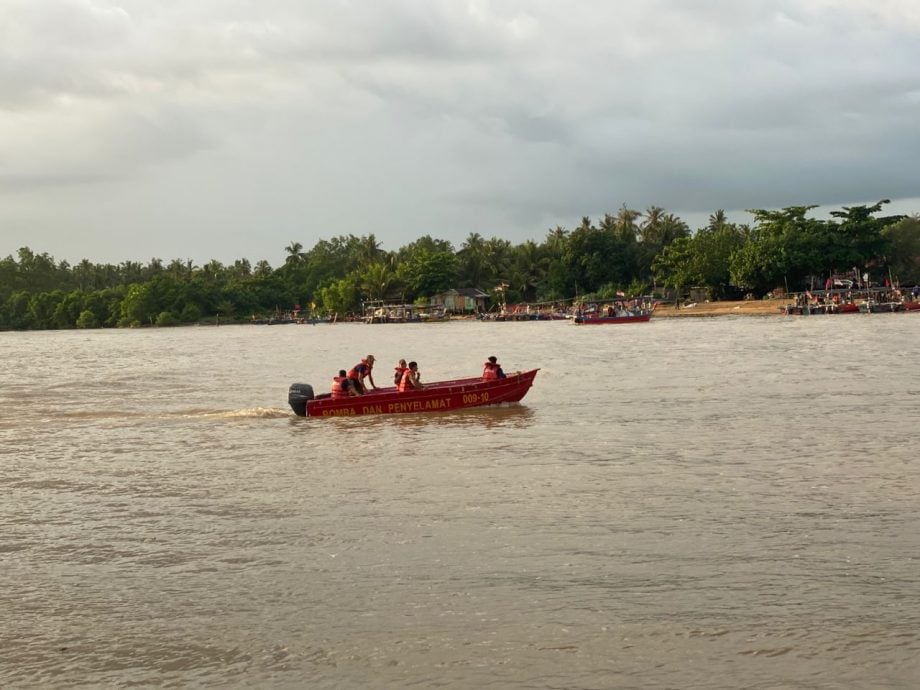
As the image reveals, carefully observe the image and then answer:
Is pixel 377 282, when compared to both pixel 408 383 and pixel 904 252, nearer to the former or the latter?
pixel 904 252

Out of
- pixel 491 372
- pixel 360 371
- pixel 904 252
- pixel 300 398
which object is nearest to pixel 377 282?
pixel 904 252

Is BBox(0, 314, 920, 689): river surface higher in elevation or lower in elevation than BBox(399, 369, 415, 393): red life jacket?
lower

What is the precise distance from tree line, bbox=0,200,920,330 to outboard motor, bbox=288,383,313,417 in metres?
71.8

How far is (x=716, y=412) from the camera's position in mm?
22047

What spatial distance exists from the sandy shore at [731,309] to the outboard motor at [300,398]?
6982 centimetres

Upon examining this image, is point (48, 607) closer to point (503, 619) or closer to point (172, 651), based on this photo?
point (172, 651)

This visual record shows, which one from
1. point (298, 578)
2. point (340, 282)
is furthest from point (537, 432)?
point (340, 282)

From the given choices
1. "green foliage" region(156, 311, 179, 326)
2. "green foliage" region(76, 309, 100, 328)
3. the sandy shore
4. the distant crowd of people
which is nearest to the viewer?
the distant crowd of people

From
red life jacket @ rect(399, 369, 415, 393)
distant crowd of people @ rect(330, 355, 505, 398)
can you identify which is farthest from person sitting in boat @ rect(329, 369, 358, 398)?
red life jacket @ rect(399, 369, 415, 393)

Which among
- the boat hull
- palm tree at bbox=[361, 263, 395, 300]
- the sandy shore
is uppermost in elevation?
palm tree at bbox=[361, 263, 395, 300]

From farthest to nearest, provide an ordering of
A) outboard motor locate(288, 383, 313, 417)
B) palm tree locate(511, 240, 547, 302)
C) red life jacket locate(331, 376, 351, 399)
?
palm tree locate(511, 240, 547, 302), red life jacket locate(331, 376, 351, 399), outboard motor locate(288, 383, 313, 417)

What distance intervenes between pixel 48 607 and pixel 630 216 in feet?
372

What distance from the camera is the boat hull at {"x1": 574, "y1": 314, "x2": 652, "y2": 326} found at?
8900 centimetres

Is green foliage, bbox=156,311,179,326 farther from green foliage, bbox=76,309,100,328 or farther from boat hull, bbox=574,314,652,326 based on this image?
boat hull, bbox=574,314,652,326
